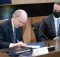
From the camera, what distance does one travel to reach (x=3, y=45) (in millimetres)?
2715

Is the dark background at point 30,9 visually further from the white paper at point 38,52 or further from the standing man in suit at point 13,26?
the white paper at point 38,52

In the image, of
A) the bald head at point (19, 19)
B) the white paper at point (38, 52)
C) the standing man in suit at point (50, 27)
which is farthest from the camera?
the standing man in suit at point (50, 27)

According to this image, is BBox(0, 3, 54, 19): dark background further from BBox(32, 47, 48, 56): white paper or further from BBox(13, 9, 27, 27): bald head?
BBox(32, 47, 48, 56): white paper

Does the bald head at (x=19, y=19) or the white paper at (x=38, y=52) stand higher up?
the bald head at (x=19, y=19)

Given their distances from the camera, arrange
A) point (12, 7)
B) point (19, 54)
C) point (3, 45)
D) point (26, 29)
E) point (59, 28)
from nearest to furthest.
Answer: point (19, 54), point (3, 45), point (59, 28), point (26, 29), point (12, 7)

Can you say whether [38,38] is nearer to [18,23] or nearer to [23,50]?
[18,23]

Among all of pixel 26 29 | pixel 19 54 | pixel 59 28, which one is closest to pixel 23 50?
pixel 19 54

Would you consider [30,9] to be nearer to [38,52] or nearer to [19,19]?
[19,19]

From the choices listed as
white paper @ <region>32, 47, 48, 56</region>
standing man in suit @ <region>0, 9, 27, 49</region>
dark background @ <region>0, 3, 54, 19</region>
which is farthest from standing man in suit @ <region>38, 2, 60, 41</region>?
white paper @ <region>32, 47, 48, 56</region>

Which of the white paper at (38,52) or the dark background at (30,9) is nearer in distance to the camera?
the white paper at (38,52)

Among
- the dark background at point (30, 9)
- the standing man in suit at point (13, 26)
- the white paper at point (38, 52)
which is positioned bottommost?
the white paper at point (38, 52)

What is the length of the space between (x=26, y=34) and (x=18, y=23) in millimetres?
1218

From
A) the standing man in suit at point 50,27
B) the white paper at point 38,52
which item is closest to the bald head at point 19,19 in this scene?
the standing man in suit at point 50,27

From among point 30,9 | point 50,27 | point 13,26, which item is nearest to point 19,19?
point 13,26
